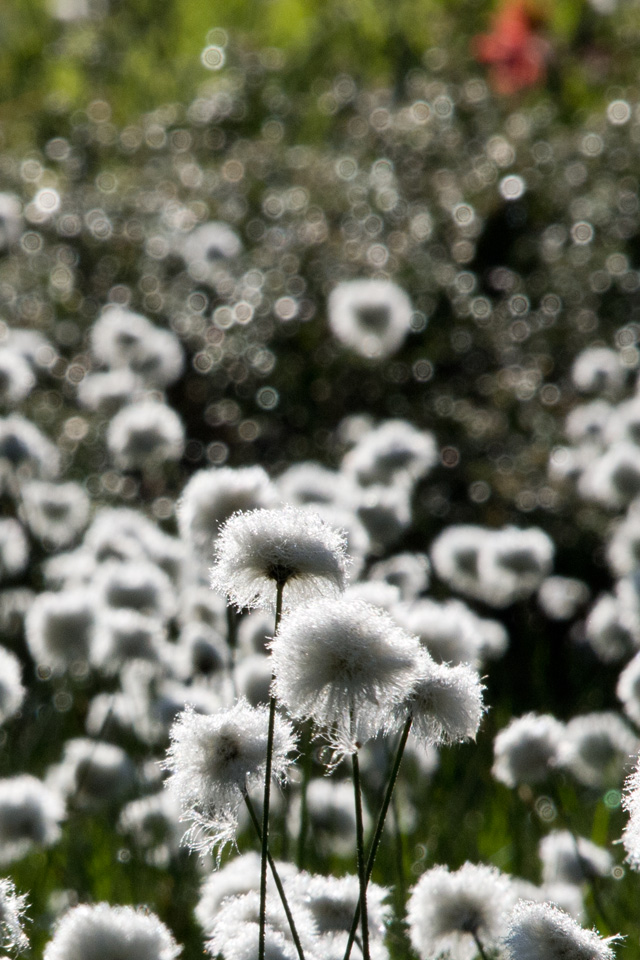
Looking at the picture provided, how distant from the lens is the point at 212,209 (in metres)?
6.78

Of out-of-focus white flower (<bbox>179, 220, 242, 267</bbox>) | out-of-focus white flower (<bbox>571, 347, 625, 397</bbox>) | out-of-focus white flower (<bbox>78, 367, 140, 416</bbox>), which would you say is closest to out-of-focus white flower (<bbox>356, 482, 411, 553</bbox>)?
out-of-focus white flower (<bbox>78, 367, 140, 416</bbox>)

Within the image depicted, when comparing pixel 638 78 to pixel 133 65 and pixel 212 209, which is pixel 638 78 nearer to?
pixel 212 209

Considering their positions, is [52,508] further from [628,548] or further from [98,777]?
[628,548]

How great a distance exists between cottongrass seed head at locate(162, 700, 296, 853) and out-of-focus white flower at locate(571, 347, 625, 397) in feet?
12.4

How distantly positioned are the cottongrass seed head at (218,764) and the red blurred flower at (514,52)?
689 cm

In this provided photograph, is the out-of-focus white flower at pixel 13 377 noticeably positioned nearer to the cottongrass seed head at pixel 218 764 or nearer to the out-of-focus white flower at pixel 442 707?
the cottongrass seed head at pixel 218 764

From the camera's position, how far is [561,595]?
4.94m

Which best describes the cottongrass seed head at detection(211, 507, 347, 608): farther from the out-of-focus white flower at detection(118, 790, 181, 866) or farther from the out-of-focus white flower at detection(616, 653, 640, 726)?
the out-of-focus white flower at detection(118, 790, 181, 866)

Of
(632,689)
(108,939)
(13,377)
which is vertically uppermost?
(13,377)

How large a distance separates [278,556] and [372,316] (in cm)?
362

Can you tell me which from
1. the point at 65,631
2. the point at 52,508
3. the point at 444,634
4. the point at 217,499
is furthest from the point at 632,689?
the point at 52,508

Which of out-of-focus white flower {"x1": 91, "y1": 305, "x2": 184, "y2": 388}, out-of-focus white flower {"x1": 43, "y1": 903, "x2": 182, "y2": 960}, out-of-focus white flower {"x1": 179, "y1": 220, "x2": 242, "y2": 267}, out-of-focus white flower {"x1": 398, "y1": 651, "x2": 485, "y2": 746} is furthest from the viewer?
out-of-focus white flower {"x1": 179, "y1": 220, "x2": 242, "y2": 267}

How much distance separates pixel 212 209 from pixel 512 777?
5.03 meters

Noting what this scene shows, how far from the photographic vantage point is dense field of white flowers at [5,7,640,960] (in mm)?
1501
